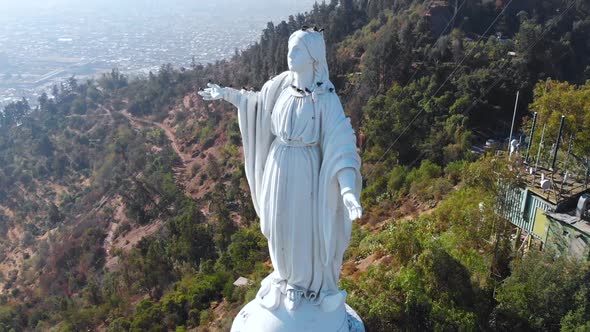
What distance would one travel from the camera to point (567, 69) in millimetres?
Result: 30547

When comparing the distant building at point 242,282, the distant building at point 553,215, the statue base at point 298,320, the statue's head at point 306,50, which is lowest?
the distant building at point 242,282

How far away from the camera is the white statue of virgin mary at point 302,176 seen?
232 inches

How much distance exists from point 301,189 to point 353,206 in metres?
1.01

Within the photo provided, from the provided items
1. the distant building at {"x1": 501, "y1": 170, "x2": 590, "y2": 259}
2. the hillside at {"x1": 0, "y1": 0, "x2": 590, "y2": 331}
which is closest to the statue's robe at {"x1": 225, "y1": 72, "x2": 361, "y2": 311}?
the hillside at {"x1": 0, "y1": 0, "x2": 590, "y2": 331}

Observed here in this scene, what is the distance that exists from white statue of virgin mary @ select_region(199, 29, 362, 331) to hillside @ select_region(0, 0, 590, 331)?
99.4 inches

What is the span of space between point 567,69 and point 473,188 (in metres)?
23.0

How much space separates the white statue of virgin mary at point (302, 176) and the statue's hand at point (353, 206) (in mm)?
187

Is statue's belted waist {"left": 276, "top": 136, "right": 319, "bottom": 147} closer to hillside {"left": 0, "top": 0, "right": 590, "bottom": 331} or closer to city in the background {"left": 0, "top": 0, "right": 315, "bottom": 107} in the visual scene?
hillside {"left": 0, "top": 0, "right": 590, "bottom": 331}

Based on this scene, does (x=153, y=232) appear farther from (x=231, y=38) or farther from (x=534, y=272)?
(x=231, y=38)

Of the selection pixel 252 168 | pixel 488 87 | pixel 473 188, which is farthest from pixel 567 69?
pixel 252 168

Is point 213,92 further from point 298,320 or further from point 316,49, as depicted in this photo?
point 298,320

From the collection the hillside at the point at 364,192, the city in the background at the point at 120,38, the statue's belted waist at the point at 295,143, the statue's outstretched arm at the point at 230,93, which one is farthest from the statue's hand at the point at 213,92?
the city in the background at the point at 120,38

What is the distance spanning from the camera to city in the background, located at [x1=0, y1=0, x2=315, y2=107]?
334ft

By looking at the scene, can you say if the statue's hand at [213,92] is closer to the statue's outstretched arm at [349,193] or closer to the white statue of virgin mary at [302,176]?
the white statue of virgin mary at [302,176]
